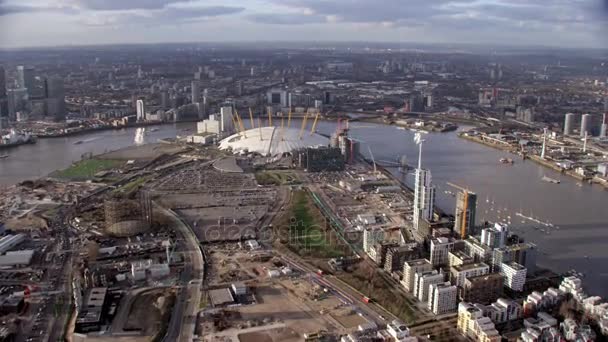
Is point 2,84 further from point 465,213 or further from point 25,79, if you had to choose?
point 465,213

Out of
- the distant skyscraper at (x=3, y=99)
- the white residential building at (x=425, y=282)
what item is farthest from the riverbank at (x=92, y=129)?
the white residential building at (x=425, y=282)

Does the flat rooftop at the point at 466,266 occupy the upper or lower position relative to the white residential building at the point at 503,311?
upper

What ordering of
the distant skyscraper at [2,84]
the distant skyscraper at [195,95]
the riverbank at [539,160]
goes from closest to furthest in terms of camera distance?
1. the riverbank at [539,160]
2. the distant skyscraper at [2,84]
3. the distant skyscraper at [195,95]

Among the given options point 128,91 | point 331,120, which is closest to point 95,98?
point 128,91

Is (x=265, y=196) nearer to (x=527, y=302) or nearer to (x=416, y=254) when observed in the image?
(x=416, y=254)

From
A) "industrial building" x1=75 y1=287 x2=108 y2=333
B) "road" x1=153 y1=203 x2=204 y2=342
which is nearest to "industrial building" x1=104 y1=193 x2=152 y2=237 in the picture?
"road" x1=153 y1=203 x2=204 y2=342

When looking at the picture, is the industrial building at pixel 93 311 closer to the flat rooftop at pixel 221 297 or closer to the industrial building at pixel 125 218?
the flat rooftop at pixel 221 297

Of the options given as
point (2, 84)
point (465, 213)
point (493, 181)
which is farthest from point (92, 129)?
point (465, 213)
